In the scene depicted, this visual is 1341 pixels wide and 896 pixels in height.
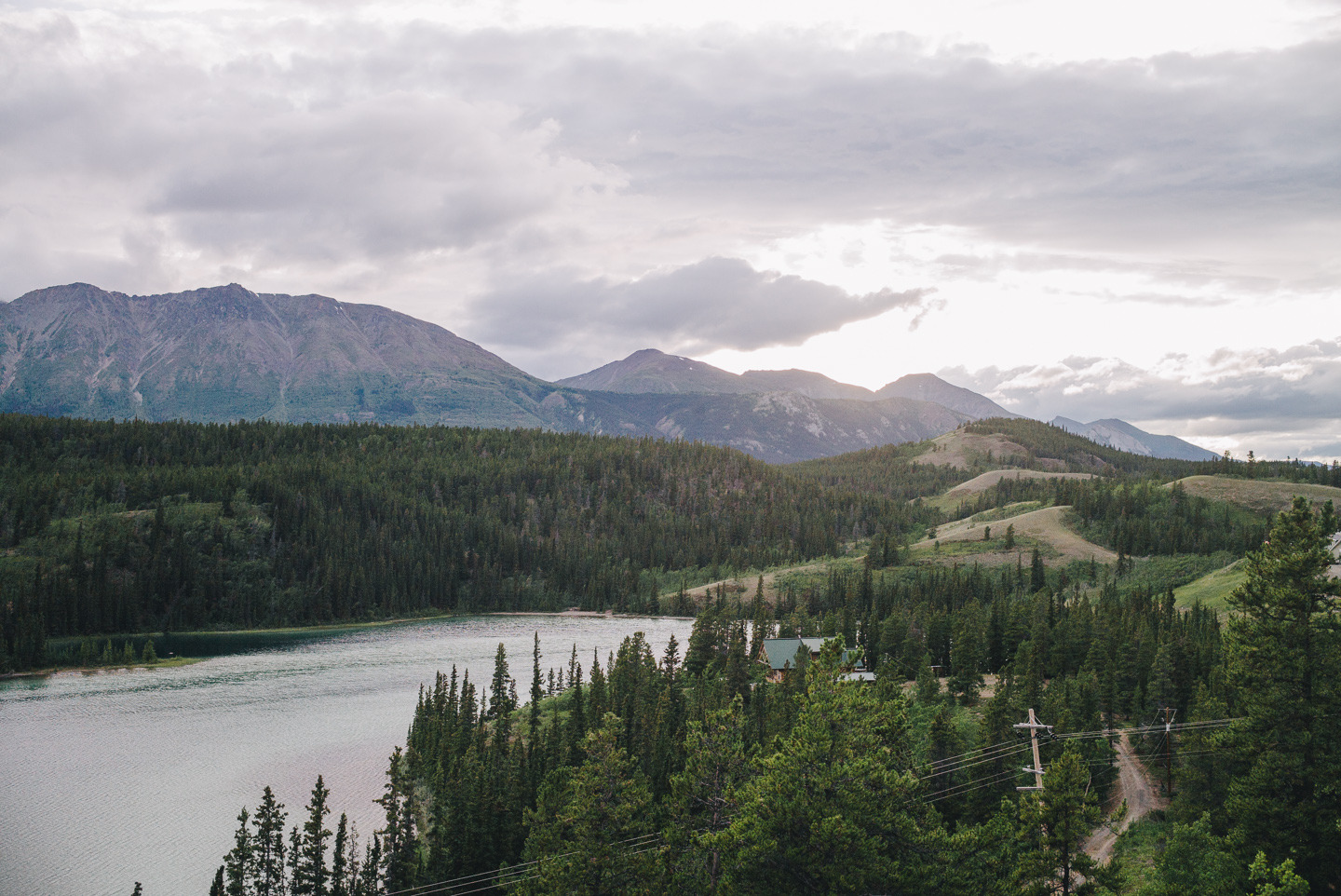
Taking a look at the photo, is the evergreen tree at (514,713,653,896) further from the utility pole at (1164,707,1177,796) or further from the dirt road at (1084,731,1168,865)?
the utility pole at (1164,707,1177,796)

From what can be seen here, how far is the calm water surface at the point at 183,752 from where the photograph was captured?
5631 centimetres

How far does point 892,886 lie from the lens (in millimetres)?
31109

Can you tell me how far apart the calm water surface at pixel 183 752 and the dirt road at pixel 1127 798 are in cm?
4393

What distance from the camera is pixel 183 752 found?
3130 inches

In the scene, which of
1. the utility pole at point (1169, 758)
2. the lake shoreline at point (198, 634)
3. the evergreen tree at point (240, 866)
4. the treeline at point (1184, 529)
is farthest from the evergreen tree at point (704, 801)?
the treeline at point (1184, 529)

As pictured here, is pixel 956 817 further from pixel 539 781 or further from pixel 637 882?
pixel 539 781

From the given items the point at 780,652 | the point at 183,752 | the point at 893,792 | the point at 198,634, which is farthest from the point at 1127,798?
the point at 198,634

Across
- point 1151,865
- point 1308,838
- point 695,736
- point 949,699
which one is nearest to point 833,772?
point 695,736

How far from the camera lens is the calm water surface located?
56312 millimetres

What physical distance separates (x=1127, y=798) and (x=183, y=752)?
74.8m

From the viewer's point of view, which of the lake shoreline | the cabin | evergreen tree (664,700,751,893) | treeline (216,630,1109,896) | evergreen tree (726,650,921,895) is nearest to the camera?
evergreen tree (726,650,921,895)

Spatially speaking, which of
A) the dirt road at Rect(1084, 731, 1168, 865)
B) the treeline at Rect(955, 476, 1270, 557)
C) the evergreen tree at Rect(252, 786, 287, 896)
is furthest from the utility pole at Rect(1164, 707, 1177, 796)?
the treeline at Rect(955, 476, 1270, 557)

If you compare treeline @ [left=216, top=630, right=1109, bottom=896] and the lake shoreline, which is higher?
treeline @ [left=216, top=630, right=1109, bottom=896]

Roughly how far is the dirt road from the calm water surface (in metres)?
43.9
